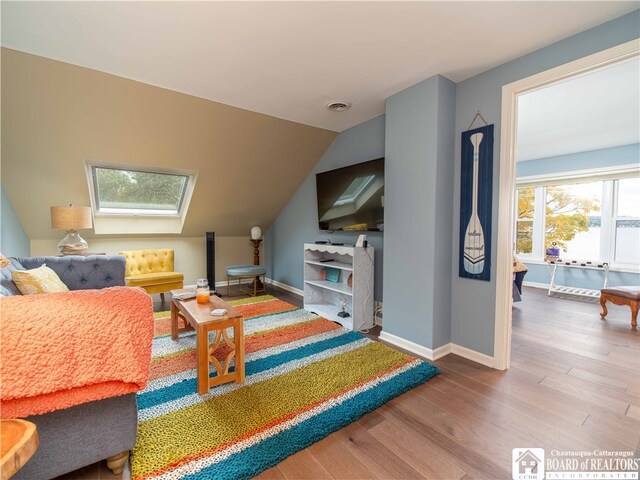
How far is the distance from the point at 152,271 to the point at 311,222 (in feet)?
8.28

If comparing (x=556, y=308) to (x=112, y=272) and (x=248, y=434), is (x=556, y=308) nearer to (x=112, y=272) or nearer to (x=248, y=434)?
(x=248, y=434)

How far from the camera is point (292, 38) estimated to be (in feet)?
6.24

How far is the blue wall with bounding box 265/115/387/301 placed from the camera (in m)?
3.34

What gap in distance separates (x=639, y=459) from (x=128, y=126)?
15.1 feet

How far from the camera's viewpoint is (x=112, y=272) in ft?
9.32

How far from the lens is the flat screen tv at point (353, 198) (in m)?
3.03

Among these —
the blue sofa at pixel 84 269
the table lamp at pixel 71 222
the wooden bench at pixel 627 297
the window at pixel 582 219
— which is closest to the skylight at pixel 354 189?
the blue sofa at pixel 84 269

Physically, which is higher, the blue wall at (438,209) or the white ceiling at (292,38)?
the white ceiling at (292,38)

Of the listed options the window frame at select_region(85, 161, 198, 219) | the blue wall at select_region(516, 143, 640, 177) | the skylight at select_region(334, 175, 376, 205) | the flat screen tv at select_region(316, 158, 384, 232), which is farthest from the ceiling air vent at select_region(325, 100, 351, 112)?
the blue wall at select_region(516, 143, 640, 177)

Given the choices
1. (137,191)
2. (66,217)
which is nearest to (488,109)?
(66,217)

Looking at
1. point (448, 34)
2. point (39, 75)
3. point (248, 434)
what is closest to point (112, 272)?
Result: point (39, 75)

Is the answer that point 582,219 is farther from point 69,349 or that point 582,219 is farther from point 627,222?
point 69,349

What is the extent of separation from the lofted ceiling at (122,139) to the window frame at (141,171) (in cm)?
14

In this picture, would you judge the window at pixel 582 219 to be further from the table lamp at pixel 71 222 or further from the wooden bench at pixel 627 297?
the table lamp at pixel 71 222
